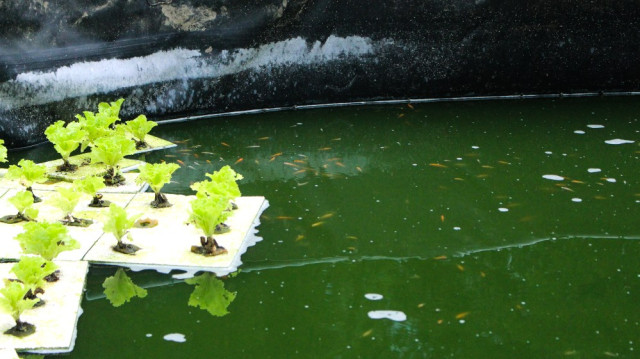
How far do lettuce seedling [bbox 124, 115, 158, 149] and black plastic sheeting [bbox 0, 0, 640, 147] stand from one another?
75 cm

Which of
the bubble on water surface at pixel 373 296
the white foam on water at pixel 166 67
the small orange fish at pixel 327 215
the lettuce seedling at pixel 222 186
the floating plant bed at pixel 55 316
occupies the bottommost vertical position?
the bubble on water surface at pixel 373 296

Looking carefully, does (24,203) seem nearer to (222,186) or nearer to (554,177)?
(222,186)

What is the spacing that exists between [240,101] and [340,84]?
934 mm

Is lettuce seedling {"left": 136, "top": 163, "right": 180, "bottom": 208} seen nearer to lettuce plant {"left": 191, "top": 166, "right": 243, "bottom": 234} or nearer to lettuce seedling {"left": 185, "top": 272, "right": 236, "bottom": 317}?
lettuce plant {"left": 191, "top": 166, "right": 243, "bottom": 234}

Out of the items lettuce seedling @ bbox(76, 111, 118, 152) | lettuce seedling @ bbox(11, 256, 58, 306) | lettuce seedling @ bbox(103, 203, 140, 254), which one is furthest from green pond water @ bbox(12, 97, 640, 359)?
lettuce seedling @ bbox(76, 111, 118, 152)

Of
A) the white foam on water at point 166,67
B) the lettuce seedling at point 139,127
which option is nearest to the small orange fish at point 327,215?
the lettuce seedling at point 139,127

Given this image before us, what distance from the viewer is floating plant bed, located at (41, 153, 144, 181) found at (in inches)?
209

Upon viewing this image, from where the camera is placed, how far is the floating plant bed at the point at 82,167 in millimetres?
5297

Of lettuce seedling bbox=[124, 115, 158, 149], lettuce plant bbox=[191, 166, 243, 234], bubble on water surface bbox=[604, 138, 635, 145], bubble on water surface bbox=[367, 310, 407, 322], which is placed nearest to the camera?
bubble on water surface bbox=[367, 310, 407, 322]

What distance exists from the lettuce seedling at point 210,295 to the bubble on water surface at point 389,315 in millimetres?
666

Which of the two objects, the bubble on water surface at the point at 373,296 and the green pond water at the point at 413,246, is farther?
the bubble on water surface at the point at 373,296

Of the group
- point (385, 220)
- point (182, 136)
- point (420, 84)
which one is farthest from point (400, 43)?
point (385, 220)

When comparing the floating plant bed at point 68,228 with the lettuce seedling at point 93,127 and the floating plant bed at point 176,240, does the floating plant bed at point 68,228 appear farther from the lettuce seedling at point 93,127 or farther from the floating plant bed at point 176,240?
the lettuce seedling at point 93,127

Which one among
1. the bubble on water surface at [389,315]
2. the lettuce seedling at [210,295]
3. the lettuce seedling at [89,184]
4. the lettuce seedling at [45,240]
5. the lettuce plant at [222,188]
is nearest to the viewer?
the bubble on water surface at [389,315]
